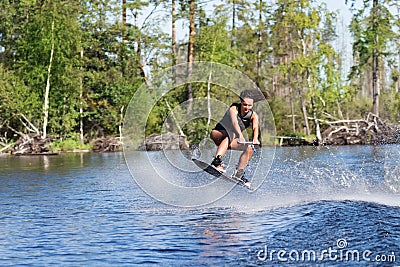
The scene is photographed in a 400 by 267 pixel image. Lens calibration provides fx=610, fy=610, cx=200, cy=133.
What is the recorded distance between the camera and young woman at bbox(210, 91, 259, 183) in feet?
38.9

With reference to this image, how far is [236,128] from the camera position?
11.8 meters

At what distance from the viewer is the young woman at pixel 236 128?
11852 mm

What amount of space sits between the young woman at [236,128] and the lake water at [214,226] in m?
0.89

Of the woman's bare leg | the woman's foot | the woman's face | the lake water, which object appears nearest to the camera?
the lake water

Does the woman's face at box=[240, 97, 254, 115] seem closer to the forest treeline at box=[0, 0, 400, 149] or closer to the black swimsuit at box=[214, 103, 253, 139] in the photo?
the black swimsuit at box=[214, 103, 253, 139]

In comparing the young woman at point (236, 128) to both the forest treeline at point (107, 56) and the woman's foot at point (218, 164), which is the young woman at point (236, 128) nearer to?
the woman's foot at point (218, 164)

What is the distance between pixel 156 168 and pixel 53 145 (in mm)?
18622

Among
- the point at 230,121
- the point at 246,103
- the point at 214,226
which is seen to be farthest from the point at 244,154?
the point at 214,226

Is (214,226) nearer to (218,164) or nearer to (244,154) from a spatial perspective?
(218,164)

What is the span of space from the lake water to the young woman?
0.89 meters

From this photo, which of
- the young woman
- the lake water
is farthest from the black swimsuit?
the lake water

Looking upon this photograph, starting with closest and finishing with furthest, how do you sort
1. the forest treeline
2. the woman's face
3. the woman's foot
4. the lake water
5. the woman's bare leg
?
Result: the lake water < the woman's face < the woman's foot < the woman's bare leg < the forest treeline

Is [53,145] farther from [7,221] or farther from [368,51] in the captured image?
[7,221]

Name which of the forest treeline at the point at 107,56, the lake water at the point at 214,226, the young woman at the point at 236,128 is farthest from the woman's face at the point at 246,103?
the forest treeline at the point at 107,56
